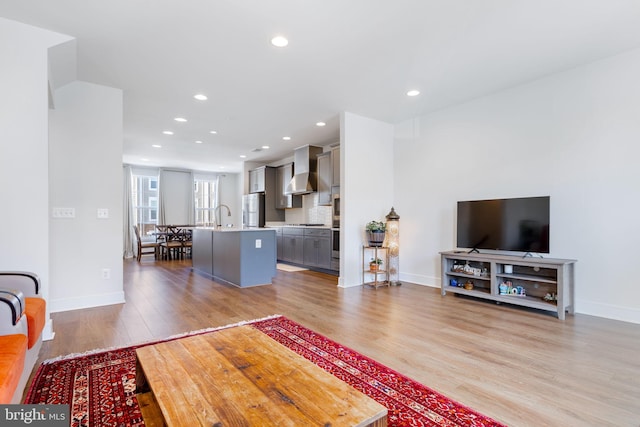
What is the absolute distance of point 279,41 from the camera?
2.95 meters

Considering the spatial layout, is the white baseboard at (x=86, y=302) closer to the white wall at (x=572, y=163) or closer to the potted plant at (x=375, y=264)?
the potted plant at (x=375, y=264)

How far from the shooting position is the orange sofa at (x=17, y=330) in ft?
4.29

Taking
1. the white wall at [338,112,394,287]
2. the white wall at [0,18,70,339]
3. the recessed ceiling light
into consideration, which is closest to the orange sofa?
the white wall at [0,18,70,339]

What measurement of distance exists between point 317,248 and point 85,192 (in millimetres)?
3881

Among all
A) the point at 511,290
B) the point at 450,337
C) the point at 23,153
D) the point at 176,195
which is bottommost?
the point at 450,337

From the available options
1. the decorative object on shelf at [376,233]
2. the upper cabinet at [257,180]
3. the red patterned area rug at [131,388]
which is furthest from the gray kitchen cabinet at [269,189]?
the red patterned area rug at [131,388]

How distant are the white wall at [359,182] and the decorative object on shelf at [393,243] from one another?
0.33 meters

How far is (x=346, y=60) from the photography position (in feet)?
10.8

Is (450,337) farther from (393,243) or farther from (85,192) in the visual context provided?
(85,192)

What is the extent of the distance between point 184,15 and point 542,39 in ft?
10.6

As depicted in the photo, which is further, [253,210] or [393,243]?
[253,210]

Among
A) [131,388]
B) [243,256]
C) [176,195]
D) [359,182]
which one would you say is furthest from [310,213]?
[131,388]

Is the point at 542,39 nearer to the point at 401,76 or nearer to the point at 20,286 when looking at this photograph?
the point at 401,76

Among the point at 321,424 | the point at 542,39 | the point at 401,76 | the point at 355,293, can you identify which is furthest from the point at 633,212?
the point at 321,424
